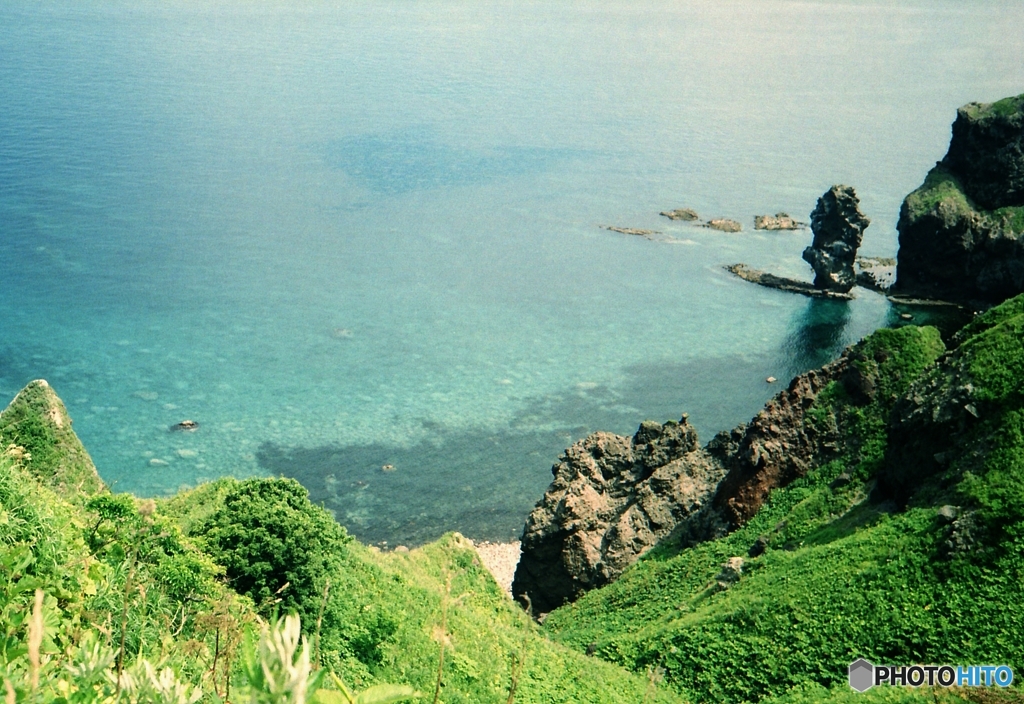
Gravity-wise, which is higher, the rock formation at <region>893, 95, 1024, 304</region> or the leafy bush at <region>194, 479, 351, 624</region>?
the rock formation at <region>893, 95, 1024, 304</region>

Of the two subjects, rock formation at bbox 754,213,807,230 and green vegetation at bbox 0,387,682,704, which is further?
rock formation at bbox 754,213,807,230

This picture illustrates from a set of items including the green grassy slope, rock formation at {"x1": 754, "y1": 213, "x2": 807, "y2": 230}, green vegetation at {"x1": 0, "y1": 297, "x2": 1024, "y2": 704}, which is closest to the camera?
green vegetation at {"x1": 0, "y1": 297, "x2": 1024, "y2": 704}

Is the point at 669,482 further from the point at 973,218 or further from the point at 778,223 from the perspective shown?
the point at 778,223

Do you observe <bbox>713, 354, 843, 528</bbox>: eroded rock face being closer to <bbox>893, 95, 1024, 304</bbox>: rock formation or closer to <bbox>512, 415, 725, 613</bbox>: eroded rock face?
<bbox>512, 415, 725, 613</bbox>: eroded rock face

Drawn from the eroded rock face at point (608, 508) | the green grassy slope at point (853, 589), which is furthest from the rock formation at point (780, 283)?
the green grassy slope at point (853, 589)

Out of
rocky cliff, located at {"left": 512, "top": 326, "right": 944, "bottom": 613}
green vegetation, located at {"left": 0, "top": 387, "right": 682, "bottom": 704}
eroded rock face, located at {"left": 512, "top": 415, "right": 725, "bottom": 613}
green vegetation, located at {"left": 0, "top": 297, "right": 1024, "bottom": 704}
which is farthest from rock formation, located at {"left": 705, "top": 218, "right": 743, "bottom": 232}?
green vegetation, located at {"left": 0, "top": 387, "right": 682, "bottom": 704}

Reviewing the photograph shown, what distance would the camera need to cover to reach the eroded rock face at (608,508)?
42.8m

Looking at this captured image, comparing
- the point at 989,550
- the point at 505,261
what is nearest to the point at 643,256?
the point at 505,261

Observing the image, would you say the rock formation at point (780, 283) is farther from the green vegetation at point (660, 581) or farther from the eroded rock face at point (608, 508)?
the green vegetation at point (660, 581)

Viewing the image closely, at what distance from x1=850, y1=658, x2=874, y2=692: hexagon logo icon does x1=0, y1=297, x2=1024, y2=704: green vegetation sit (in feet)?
1.15

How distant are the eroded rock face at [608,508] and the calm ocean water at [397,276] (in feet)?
50.5

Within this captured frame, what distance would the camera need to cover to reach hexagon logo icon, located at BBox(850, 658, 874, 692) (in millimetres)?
25297

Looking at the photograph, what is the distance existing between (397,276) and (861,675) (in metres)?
86.6

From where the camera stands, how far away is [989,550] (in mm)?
27312
